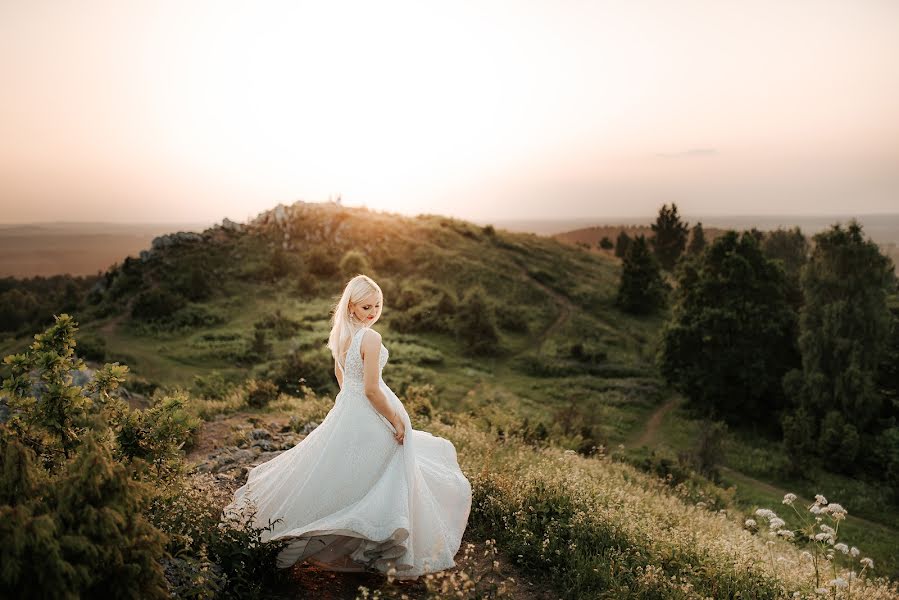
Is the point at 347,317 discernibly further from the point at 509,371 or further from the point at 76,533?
the point at 509,371

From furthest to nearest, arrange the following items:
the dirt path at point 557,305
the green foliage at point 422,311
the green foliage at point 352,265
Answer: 1. the green foliage at point 352,265
2. the dirt path at point 557,305
3. the green foliage at point 422,311

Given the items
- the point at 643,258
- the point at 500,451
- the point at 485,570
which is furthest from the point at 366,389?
the point at 643,258

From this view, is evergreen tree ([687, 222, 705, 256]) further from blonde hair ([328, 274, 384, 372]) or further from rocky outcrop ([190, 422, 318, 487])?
blonde hair ([328, 274, 384, 372])

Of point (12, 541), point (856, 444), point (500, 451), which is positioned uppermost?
point (12, 541)

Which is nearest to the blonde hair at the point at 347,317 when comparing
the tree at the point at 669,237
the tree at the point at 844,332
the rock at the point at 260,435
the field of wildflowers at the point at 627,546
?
the field of wildflowers at the point at 627,546

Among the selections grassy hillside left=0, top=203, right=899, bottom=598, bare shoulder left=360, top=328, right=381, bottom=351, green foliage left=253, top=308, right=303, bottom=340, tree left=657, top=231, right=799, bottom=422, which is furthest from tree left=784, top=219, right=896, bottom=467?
green foliage left=253, top=308, right=303, bottom=340

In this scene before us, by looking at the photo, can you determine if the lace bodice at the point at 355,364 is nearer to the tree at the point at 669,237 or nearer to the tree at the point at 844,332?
the tree at the point at 844,332

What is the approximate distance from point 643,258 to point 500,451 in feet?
127

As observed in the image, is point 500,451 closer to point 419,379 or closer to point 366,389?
point 366,389

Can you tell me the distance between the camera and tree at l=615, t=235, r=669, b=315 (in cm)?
4447

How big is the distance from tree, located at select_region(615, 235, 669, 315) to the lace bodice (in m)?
41.2

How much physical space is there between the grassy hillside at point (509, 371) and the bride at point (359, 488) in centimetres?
152

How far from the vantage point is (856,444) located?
2166 cm

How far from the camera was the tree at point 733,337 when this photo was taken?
26938mm
